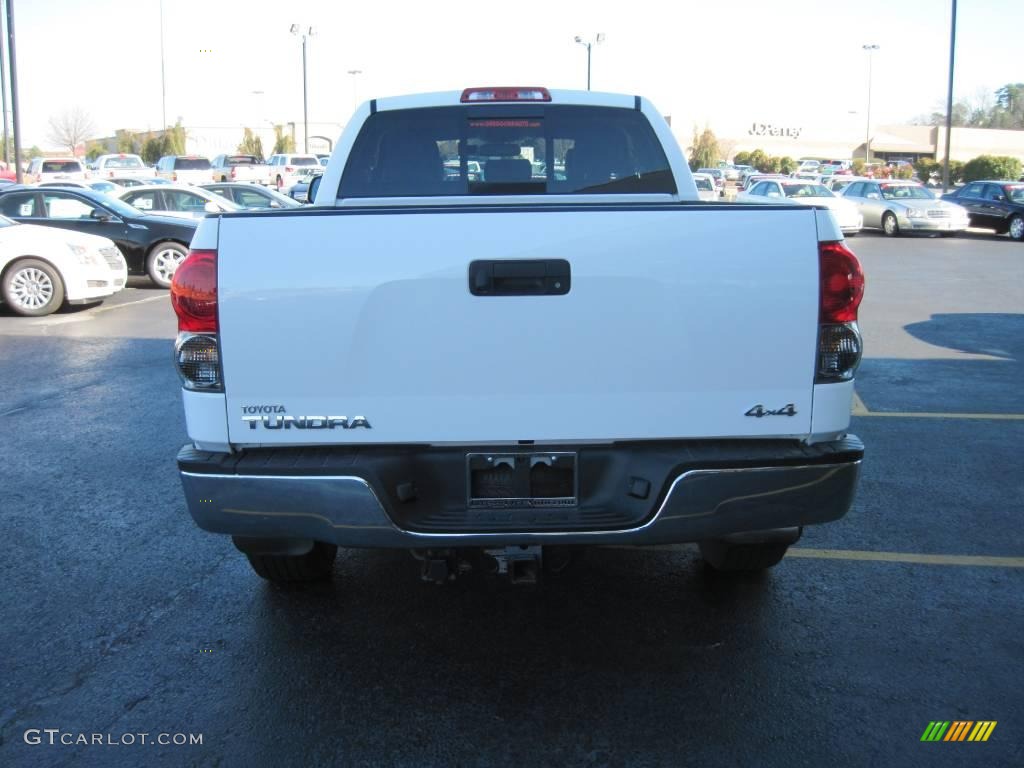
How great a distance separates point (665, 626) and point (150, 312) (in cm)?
1134

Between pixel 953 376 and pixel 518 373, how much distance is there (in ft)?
23.9

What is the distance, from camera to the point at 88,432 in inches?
289

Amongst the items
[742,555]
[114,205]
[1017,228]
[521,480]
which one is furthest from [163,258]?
[1017,228]

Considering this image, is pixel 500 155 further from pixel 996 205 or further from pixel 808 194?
pixel 996 205

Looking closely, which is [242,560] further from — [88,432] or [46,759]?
[88,432]

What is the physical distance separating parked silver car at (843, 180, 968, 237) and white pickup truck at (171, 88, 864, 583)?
27774 mm

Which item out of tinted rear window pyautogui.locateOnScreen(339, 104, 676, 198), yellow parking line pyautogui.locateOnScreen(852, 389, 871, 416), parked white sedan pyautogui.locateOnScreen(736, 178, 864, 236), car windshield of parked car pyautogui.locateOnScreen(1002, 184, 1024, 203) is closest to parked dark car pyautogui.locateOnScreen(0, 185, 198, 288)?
yellow parking line pyautogui.locateOnScreen(852, 389, 871, 416)

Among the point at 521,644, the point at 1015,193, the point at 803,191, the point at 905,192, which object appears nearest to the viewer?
the point at 521,644

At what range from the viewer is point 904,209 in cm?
2898

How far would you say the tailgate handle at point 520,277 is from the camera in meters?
3.22

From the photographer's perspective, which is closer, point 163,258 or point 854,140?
point 163,258

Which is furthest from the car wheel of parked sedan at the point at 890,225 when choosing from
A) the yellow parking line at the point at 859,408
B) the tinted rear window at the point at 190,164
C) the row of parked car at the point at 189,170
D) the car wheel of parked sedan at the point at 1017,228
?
the tinted rear window at the point at 190,164

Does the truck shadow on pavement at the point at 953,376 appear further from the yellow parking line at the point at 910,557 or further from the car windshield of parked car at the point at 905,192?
the car windshield of parked car at the point at 905,192

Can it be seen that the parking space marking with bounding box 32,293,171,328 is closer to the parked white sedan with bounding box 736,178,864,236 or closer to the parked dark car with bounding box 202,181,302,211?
the parked dark car with bounding box 202,181,302,211
